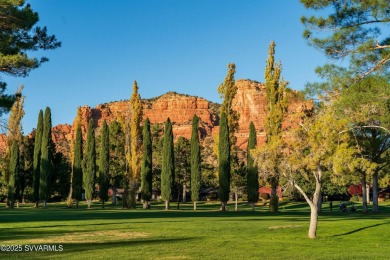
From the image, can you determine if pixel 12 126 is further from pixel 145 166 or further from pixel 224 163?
pixel 224 163

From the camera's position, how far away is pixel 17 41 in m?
21.3

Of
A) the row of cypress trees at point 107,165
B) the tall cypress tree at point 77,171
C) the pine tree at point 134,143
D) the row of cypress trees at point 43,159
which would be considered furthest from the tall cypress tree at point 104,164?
the row of cypress trees at point 43,159

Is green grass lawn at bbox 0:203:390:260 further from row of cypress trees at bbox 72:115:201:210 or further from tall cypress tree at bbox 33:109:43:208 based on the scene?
tall cypress tree at bbox 33:109:43:208

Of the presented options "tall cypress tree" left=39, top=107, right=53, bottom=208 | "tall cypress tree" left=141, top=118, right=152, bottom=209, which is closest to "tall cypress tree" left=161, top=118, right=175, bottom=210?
"tall cypress tree" left=141, top=118, right=152, bottom=209

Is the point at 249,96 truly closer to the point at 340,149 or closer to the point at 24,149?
the point at 24,149

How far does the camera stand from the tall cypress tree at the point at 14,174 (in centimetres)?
5366

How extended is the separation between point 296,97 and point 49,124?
41833 mm

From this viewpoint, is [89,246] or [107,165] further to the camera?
[107,165]

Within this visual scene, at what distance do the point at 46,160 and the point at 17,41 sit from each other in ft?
116

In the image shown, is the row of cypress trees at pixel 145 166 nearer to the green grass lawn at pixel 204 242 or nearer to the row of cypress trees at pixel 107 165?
the row of cypress trees at pixel 107 165

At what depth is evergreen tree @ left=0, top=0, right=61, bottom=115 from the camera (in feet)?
62.5

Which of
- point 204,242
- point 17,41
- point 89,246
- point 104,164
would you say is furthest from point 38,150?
point 89,246

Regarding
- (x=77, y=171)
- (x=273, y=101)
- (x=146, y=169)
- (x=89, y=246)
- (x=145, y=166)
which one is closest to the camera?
(x=89, y=246)

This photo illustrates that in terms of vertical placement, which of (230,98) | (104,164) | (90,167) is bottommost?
(90,167)
